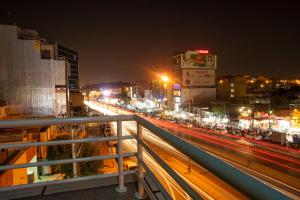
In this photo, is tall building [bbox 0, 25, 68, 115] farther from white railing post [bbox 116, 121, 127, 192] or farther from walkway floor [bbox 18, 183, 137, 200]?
white railing post [bbox 116, 121, 127, 192]

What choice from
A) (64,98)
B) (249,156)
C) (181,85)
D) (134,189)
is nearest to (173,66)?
(181,85)

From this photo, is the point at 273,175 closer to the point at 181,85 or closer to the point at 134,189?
the point at 134,189

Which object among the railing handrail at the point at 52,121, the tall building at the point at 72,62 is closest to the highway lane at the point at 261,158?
the railing handrail at the point at 52,121

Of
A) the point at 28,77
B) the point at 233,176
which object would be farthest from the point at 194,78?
the point at 233,176

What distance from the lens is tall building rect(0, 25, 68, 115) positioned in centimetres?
3472

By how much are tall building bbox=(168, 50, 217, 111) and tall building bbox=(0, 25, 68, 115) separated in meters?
49.4

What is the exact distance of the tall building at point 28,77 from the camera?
34719 mm

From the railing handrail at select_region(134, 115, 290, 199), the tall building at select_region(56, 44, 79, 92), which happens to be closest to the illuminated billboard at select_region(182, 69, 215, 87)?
the tall building at select_region(56, 44, 79, 92)

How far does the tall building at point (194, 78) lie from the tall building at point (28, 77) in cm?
4938

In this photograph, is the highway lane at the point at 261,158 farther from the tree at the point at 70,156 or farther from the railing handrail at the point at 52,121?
the railing handrail at the point at 52,121

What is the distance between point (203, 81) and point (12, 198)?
278ft

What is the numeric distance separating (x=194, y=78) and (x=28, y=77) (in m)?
57.3

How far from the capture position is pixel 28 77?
36250 millimetres

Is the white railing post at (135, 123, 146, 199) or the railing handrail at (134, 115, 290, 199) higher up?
the railing handrail at (134, 115, 290, 199)
